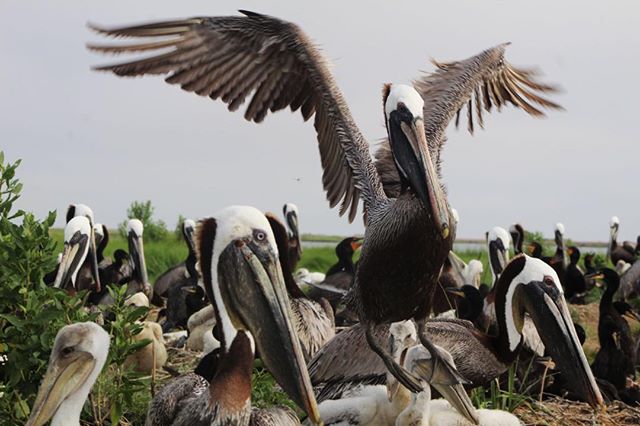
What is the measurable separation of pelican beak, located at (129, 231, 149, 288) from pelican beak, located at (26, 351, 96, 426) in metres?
9.99

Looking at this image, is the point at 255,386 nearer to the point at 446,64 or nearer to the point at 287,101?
the point at 287,101

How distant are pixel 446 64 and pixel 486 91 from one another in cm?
48

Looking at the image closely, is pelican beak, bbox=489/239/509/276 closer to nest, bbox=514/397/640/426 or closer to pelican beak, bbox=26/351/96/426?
nest, bbox=514/397/640/426

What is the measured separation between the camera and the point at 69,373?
14.9 feet

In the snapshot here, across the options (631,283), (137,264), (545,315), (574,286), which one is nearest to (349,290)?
(545,315)

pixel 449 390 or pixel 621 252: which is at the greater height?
pixel 449 390

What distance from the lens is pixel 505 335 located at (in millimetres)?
6840

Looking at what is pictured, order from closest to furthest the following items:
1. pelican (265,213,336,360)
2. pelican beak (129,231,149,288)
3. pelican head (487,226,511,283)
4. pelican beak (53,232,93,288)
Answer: pelican (265,213,336,360) < pelican beak (53,232,93,288) < pelican head (487,226,511,283) < pelican beak (129,231,149,288)

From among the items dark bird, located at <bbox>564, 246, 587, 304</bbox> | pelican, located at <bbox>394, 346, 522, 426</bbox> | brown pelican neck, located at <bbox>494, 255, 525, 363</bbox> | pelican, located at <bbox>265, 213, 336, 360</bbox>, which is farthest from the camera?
dark bird, located at <bbox>564, 246, 587, 304</bbox>

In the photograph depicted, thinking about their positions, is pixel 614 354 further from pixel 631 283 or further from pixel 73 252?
pixel 631 283

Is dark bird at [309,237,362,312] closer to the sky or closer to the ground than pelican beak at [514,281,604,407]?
closer to the ground

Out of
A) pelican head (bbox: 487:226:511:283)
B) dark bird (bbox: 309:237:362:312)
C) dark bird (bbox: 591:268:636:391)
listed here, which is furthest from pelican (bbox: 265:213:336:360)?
pelican head (bbox: 487:226:511:283)

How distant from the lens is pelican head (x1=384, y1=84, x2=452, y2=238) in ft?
16.2

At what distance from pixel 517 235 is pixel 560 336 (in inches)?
448
